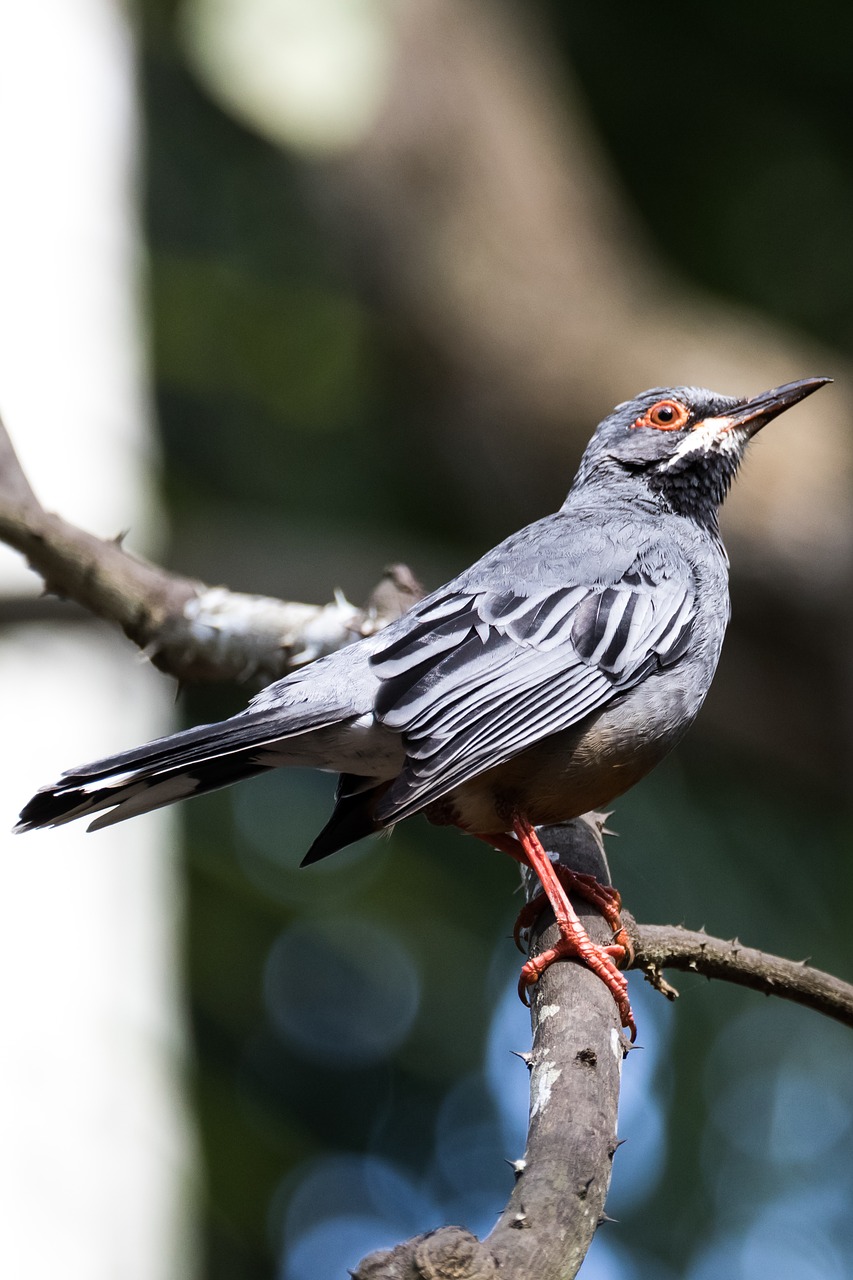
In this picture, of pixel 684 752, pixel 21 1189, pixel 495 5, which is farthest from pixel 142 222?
pixel 21 1189

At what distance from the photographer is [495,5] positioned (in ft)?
36.5

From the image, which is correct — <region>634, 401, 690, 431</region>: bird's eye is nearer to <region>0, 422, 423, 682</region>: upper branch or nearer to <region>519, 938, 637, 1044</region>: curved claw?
<region>0, 422, 423, 682</region>: upper branch

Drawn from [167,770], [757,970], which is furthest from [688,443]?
[167,770]

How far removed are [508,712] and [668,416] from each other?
1.96 meters

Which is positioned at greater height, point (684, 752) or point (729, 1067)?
point (684, 752)

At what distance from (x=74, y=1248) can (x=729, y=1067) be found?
525 centimetres

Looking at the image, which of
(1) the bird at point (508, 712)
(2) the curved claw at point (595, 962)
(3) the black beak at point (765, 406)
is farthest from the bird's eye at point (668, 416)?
(2) the curved claw at point (595, 962)

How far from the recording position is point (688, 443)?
5.43 metres

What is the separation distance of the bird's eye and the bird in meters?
0.53

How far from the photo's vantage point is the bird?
154 inches

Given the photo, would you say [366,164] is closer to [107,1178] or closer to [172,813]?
[172,813]

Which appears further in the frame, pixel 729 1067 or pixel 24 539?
pixel 729 1067

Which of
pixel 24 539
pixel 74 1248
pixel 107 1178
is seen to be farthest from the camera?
pixel 107 1178

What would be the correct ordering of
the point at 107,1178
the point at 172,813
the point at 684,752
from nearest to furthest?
the point at 107,1178 < the point at 172,813 < the point at 684,752
